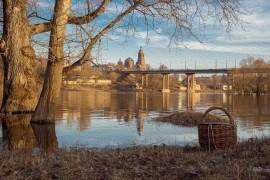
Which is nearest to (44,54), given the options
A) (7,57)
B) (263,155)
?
(7,57)

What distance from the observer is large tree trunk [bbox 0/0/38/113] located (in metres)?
14.2

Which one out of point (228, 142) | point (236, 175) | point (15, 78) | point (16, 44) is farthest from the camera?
point (15, 78)

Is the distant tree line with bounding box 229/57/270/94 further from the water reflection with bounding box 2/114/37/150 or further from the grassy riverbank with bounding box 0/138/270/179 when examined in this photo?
the grassy riverbank with bounding box 0/138/270/179

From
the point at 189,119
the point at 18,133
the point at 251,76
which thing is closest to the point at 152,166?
the point at 18,133

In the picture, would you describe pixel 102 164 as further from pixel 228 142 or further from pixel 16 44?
pixel 16 44

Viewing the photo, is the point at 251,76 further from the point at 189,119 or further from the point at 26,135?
the point at 26,135

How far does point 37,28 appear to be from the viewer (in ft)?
50.6

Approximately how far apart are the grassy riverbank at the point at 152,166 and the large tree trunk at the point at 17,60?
9.78 m

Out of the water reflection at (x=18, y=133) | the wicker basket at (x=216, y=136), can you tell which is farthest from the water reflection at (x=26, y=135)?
the wicker basket at (x=216, y=136)

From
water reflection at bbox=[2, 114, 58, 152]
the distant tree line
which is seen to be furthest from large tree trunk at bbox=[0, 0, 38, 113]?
the distant tree line

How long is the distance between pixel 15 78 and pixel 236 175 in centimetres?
1458

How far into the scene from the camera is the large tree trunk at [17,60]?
14203mm

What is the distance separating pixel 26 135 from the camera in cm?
1088

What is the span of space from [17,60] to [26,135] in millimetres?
6216
